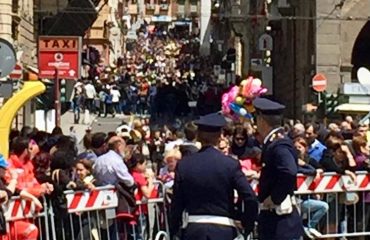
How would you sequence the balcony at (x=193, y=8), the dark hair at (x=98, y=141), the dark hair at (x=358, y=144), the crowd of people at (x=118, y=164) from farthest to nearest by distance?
the balcony at (x=193, y=8), the dark hair at (x=358, y=144), the dark hair at (x=98, y=141), the crowd of people at (x=118, y=164)

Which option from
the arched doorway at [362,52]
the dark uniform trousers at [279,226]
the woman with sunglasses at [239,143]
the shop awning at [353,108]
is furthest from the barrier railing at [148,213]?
the arched doorway at [362,52]

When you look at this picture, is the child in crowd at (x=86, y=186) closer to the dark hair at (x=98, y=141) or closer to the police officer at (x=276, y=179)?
the dark hair at (x=98, y=141)

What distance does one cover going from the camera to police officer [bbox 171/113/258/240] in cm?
925

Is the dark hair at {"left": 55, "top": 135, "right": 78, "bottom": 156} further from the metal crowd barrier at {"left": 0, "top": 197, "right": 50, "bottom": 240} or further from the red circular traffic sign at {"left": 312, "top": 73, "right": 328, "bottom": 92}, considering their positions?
the red circular traffic sign at {"left": 312, "top": 73, "right": 328, "bottom": 92}

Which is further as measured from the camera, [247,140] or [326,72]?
[326,72]

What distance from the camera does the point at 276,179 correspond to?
32.6ft

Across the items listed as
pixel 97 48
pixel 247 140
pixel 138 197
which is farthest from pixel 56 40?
pixel 97 48

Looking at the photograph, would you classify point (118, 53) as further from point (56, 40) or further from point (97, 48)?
point (56, 40)

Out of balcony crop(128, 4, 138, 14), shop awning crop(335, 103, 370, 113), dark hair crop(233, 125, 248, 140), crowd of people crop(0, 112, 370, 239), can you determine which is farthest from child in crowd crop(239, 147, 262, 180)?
balcony crop(128, 4, 138, 14)

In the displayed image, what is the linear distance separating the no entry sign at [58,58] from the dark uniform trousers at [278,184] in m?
13.1

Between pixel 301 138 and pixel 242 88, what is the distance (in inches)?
131

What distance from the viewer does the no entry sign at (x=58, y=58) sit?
22.8 m

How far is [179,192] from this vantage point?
9406 mm

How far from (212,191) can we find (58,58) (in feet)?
46.3
